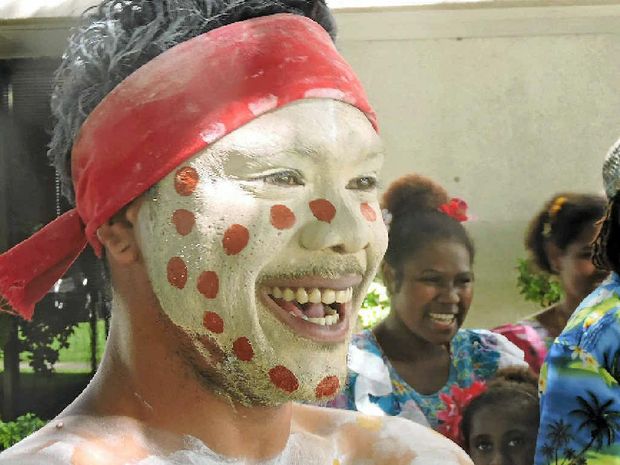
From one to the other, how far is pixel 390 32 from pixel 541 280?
983mm

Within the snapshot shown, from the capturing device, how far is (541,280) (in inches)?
144

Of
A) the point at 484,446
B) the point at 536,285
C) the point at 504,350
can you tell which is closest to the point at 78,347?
the point at 484,446

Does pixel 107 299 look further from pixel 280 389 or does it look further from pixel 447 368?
pixel 447 368

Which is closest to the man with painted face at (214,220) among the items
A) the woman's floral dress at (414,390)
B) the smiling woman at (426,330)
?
the woman's floral dress at (414,390)

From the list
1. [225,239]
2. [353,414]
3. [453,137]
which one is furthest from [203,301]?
[453,137]

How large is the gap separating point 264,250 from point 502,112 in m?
2.21

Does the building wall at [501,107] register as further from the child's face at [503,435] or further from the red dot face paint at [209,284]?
the red dot face paint at [209,284]

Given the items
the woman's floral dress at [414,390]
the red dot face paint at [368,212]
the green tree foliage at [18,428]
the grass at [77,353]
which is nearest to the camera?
the red dot face paint at [368,212]

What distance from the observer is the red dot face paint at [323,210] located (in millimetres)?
1623

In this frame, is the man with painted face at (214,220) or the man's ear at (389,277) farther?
the man's ear at (389,277)

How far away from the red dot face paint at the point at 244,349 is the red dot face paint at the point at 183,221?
0.18m

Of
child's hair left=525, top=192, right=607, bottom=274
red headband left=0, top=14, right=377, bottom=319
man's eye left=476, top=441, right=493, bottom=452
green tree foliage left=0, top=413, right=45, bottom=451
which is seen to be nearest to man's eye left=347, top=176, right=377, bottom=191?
red headband left=0, top=14, right=377, bottom=319

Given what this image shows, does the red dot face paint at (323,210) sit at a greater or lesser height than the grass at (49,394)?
greater

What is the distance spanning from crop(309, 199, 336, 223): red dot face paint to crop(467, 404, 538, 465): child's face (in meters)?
1.73
